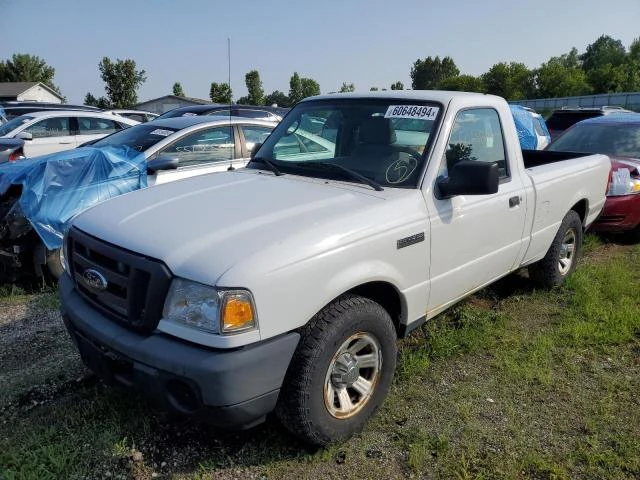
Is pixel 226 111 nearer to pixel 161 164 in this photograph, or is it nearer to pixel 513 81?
pixel 161 164

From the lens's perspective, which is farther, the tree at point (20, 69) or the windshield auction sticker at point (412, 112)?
the tree at point (20, 69)

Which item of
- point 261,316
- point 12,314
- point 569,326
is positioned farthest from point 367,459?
point 12,314

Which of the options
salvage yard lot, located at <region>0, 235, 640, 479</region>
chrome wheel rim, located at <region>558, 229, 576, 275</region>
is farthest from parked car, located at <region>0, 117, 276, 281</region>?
chrome wheel rim, located at <region>558, 229, 576, 275</region>

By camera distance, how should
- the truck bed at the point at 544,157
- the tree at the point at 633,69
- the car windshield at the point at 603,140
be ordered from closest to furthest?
the truck bed at the point at 544,157 → the car windshield at the point at 603,140 → the tree at the point at 633,69

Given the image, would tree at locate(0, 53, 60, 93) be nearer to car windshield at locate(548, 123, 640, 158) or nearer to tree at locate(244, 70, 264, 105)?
tree at locate(244, 70, 264, 105)

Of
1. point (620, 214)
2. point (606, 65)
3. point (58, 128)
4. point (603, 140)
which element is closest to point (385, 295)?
point (620, 214)

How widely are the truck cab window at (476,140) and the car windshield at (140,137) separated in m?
3.77

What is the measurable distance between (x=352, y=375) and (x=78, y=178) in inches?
149

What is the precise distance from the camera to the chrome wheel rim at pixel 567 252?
5027 millimetres

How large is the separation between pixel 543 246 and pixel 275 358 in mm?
3115

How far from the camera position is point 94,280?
103 inches

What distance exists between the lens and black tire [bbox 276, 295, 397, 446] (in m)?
2.43

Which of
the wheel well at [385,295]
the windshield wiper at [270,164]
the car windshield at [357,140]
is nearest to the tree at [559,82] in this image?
the car windshield at [357,140]

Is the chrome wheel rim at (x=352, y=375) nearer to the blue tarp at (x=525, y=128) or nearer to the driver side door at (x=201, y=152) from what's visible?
the driver side door at (x=201, y=152)
